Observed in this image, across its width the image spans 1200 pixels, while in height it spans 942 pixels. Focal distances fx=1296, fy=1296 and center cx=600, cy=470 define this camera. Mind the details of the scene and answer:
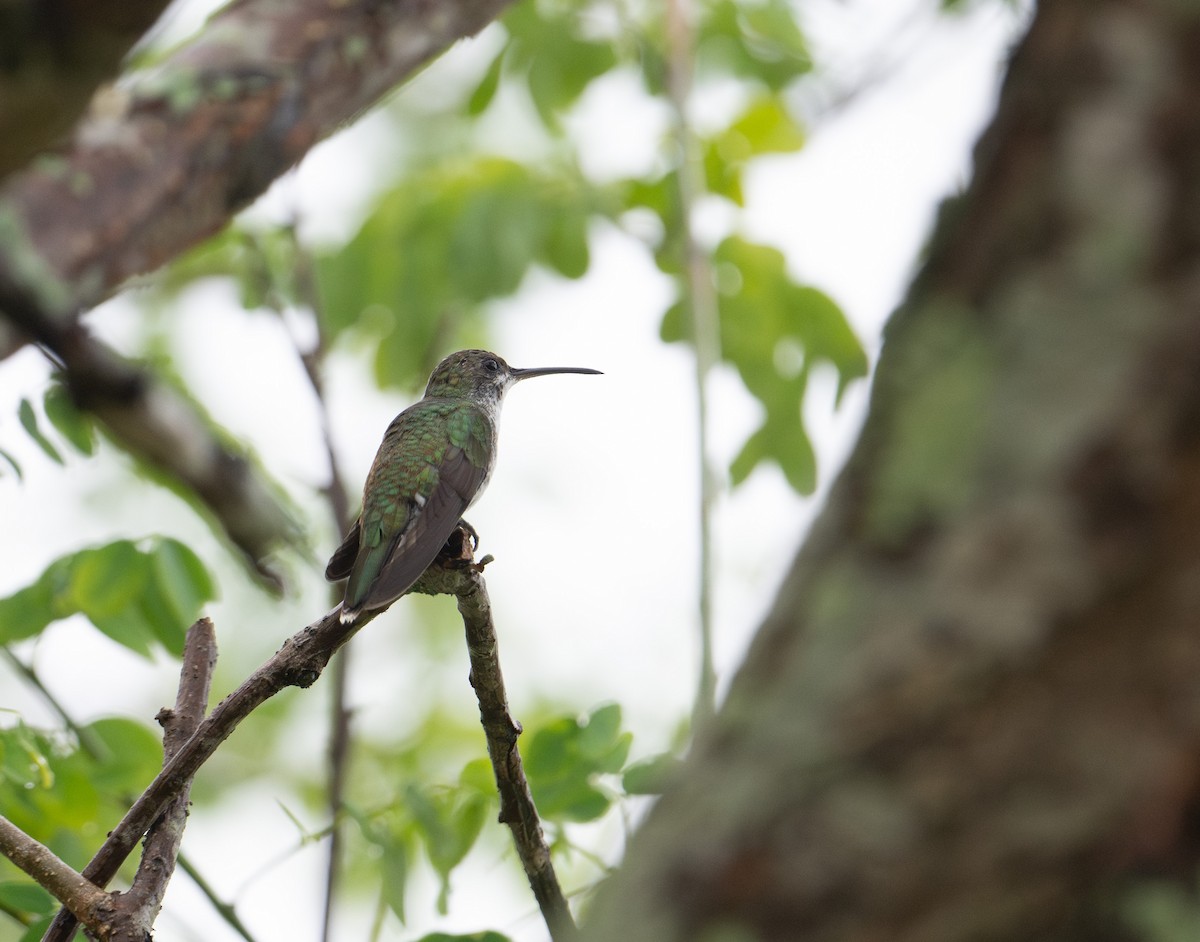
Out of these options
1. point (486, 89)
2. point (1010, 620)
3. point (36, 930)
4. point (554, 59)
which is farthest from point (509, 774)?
point (554, 59)

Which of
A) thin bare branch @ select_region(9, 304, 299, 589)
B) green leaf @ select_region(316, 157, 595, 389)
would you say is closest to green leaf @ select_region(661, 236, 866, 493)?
green leaf @ select_region(316, 157, 595, 389)

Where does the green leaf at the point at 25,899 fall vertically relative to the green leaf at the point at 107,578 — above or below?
below

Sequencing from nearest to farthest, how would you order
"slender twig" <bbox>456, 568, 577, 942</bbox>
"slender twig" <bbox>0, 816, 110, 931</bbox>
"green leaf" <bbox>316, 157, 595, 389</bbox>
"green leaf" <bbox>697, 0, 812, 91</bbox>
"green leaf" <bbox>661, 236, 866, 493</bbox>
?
"slender twig" <bbox>0, 816, 110, 931</bbox> < "slender twig" <bbox>456, 568, 577, 942</bbox> < "green leaf" <bbox>661, 236, 866, 493</bbox> < "green leaf" <bbox>316, 157, 595, 389</bbox> < "green leaf" <bbox>697, 0, 812, 91</bbox>

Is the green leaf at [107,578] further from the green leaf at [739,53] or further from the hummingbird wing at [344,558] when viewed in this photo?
the green leaf at [739,53]

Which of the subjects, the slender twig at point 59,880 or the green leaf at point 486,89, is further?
the green leaf at point 486,89

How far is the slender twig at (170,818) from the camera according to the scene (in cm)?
287

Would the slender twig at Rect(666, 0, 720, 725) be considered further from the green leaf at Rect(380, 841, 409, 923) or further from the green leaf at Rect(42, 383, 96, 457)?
the green leaf at Rect(42, 383, 96, 457)

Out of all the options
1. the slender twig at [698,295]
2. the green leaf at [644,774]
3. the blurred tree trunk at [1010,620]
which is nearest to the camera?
the blurred tree trunk at [1010,620]

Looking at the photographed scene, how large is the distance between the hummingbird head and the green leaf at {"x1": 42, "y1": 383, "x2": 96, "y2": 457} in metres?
3.10

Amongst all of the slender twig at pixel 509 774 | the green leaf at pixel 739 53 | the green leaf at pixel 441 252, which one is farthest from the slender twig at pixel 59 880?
the green leaf at pixel 739 53

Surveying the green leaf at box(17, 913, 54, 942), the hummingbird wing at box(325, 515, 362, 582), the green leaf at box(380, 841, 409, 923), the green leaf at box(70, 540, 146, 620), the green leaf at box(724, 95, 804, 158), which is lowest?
the green leaf at box(17, 913, 54, 942)

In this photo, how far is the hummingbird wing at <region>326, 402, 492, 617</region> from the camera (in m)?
4.11

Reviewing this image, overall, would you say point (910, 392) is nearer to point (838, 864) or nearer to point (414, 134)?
point (838, 864)

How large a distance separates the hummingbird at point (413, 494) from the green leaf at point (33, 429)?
1041mm
